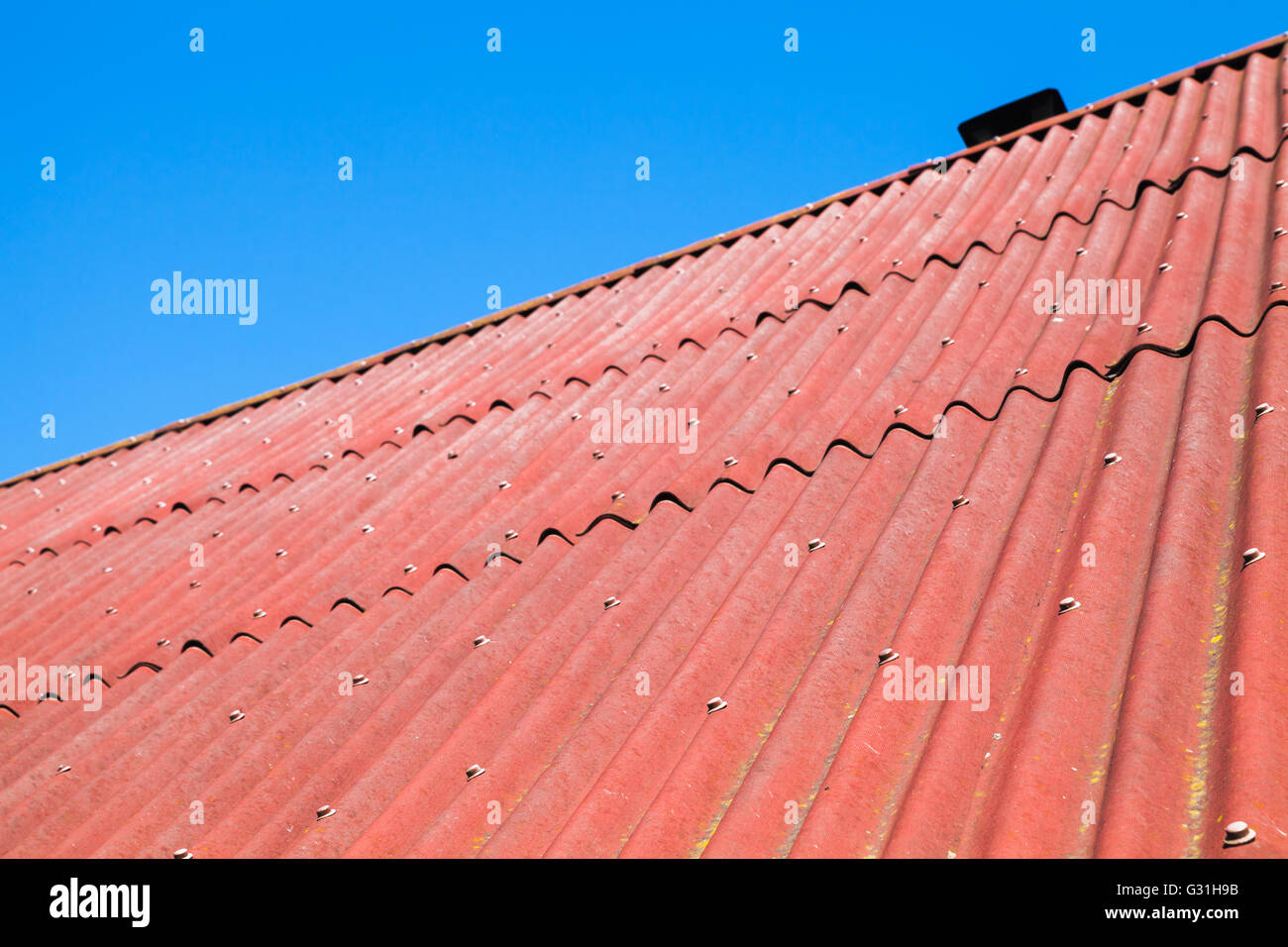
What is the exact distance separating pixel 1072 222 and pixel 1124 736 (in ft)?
9.13

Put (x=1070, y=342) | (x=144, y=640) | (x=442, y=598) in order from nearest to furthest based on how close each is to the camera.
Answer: (x=1070, y=342) → (x=442, y=598) → (x=144, y=640)

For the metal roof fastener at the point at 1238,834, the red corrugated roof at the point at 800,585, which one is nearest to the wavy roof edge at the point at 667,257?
the red corrugated roof at the point at 800,585

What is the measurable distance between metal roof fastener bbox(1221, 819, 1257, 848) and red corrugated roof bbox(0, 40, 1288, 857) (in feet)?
0.06

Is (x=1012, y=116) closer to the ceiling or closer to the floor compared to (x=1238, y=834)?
closer to the ceiling

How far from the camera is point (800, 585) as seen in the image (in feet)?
7.89

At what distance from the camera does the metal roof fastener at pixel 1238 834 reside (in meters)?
1.33

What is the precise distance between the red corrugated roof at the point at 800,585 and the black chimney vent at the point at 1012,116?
1.81 m

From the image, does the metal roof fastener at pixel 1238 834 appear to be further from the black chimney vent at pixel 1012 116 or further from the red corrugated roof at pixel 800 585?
the black chimney vent at pixel 1012 116

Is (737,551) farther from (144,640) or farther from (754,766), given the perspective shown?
(144,640)

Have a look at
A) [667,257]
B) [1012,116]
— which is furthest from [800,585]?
[1012,116]

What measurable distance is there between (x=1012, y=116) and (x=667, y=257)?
8.73 feet

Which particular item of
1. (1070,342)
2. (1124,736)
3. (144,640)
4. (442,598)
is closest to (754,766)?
(1124,736)

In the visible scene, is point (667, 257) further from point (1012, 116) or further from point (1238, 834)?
point (1238, 834)

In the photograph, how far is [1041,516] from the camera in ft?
7.36
